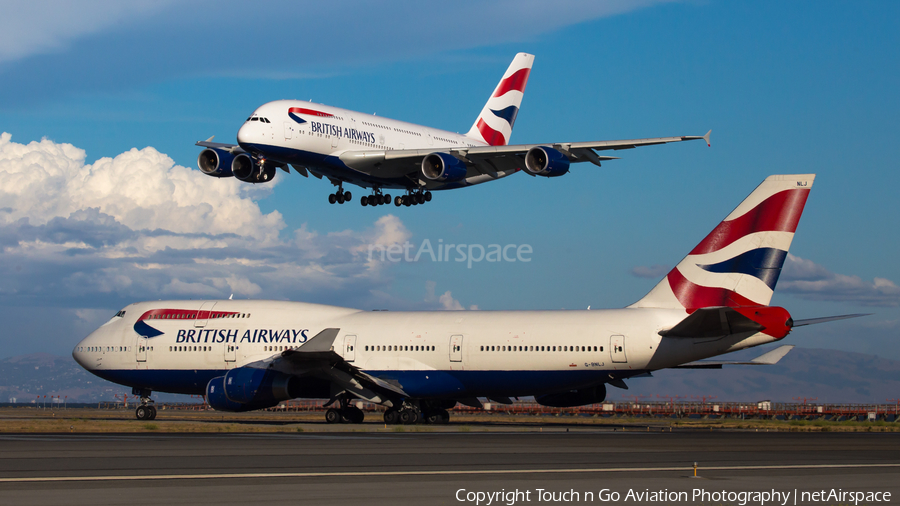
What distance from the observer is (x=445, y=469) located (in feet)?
49.1

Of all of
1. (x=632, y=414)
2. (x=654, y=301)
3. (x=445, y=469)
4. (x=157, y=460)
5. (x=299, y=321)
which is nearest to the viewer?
(x=445, y=469)

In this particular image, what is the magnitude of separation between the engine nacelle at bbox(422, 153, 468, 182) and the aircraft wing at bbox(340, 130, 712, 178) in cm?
39

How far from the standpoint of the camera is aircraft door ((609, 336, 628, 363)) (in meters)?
31.0

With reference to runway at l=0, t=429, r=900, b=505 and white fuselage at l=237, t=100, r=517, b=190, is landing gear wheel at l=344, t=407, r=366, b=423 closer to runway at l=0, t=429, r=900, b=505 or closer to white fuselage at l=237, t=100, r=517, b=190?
white fuselage at l=237, t=100, r=517, b=190

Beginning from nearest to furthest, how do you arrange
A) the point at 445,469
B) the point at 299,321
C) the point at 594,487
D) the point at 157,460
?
the point at 594,487 → the point at 445,469 → the point at 157,460 → the point at 299,321

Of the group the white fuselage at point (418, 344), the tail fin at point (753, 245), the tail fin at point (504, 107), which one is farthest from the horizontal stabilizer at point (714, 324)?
the tail fin at point (504, 107)

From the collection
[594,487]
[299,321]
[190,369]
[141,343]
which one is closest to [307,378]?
[299,321]

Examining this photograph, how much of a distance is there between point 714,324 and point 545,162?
23.7 feet

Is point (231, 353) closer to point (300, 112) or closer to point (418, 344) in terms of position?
point (418, 344)

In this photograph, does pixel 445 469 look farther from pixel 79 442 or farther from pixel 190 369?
pixel 190 369

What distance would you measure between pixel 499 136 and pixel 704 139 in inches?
791

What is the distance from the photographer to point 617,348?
102 ft

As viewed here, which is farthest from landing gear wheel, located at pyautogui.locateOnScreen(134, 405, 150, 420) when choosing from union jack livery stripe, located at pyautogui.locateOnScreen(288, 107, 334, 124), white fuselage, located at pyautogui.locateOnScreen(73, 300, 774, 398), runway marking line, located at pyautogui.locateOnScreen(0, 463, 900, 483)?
runway marking line, located at pyautogui.locateOnScreen(0, 463, 900, 483)

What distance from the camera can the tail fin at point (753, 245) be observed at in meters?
29.3
